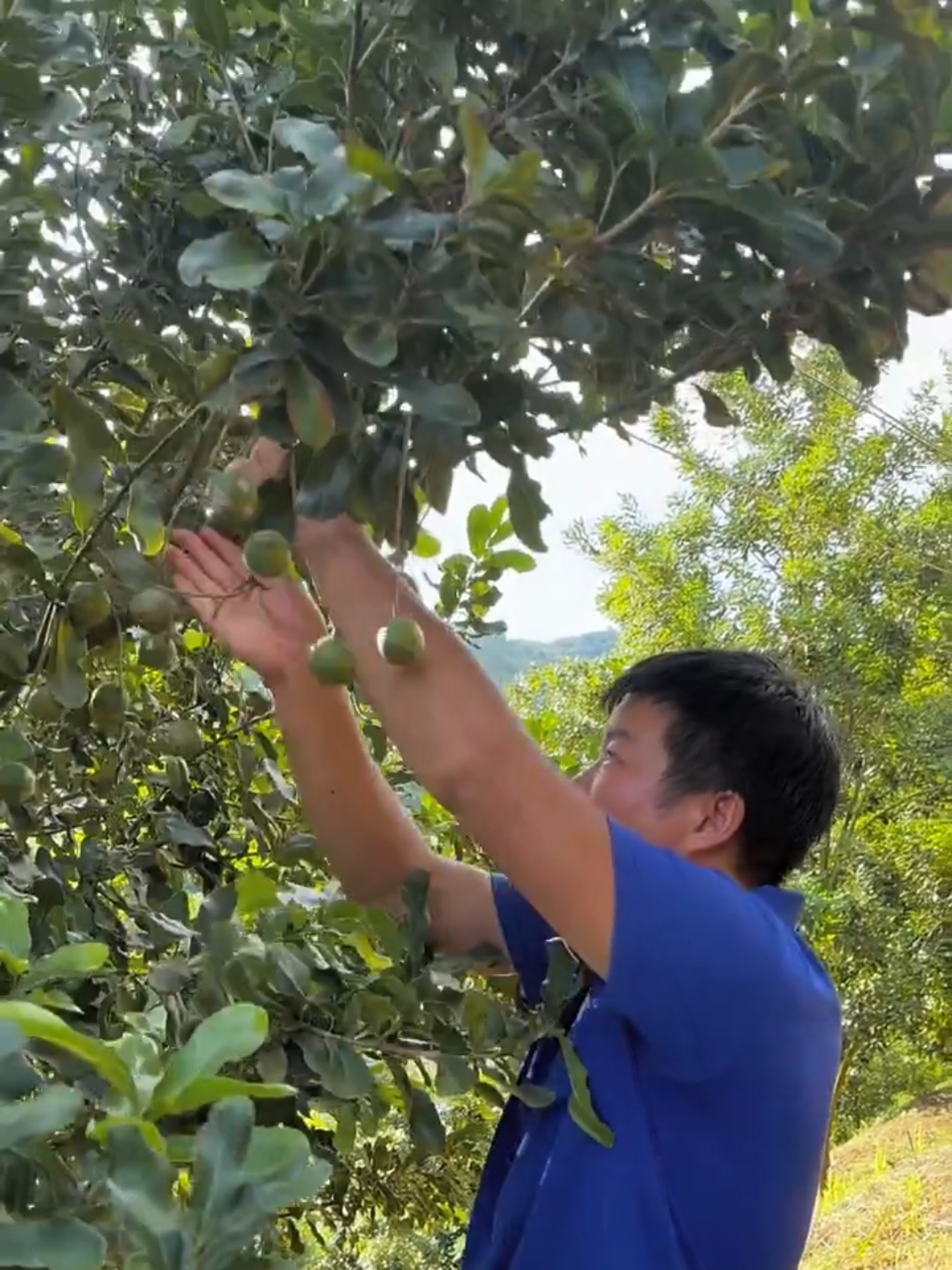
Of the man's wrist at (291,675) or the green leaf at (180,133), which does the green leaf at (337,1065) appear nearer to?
the man's wrist at (291,675)

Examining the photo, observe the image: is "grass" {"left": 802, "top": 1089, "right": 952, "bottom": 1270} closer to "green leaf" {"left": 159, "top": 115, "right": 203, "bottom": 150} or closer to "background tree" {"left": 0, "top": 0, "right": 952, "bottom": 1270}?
"background tree" {"left": 0, "top": 0, "right": 952, "bottom": 1270}

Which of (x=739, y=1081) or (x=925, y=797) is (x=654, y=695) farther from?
(x=925, y=797)

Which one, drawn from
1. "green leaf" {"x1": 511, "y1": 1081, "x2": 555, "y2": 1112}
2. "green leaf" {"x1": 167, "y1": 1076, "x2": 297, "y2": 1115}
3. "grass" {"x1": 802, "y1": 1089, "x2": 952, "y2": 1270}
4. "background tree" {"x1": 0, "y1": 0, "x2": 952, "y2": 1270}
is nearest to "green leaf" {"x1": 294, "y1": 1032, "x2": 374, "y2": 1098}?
"background tree" {"x1": 0, "y1": 0, "x2": 952, "y2": 1270}

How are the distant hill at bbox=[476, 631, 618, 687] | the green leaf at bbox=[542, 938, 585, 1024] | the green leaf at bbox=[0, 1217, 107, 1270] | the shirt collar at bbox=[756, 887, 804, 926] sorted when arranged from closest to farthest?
1. the green leaf at bbox=[0, 1217, 107, 1270]
2. the green leaf at bbox=[542, 938, 585, 1024]
3. the shirt collar at bbox=[756, 887, 804, 926]
4. the distant hill at bbox=[476, 631, 618, 687]

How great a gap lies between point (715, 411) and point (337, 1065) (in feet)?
1.39

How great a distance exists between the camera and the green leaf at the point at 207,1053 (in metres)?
0.37

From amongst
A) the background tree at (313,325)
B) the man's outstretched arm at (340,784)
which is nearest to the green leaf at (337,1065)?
the background tree at (313,325)

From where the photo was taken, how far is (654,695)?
110 centimetres

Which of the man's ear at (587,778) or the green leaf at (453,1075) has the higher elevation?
the man's ear at (587,778)

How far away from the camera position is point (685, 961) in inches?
32.1

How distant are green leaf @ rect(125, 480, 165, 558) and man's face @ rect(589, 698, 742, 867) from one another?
0.48 metres

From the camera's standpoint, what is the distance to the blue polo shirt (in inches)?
32.3

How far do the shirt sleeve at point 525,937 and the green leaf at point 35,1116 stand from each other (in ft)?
2.59

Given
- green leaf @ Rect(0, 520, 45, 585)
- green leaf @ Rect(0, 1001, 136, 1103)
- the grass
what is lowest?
the grass
